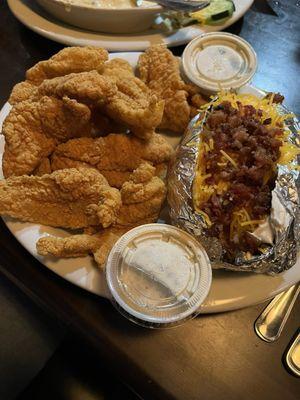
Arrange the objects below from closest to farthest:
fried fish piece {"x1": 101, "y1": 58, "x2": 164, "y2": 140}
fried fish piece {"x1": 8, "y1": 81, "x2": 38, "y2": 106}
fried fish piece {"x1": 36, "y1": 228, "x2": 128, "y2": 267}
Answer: fried fish piece {"x1": 36, "y1": 228, "x2": 128, "y2": 267}
fried fish piece {"x1": 101, "y1": 58, "x2": 164, "y2": 140}
fried fish piece {"x1": 8, "y1": 81, "x2": 38, "y2": 106}

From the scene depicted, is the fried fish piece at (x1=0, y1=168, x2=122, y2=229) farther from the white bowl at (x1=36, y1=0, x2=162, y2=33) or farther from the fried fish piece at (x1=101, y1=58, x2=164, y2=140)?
the white bowl at (x1=36, y1=0, x2=162, y2=33)

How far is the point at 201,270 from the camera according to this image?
974 millimetres

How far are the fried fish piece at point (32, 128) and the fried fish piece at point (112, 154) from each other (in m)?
0.05

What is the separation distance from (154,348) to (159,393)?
0.11 m

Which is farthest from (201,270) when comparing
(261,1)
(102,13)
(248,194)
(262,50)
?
(261,1)

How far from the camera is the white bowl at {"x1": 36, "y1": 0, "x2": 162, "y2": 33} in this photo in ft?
5.14

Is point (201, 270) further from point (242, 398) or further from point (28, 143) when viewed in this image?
point (28, 143)

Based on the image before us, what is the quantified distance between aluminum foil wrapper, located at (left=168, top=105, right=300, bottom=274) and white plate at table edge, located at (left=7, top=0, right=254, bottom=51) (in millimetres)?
682

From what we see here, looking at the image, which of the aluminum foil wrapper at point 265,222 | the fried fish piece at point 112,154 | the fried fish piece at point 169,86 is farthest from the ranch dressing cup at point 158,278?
the fried fish piece at point 169,86

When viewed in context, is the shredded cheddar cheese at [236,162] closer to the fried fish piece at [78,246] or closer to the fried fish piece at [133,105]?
the fried fish piece at [133,105]

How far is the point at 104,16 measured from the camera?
1.58 metres

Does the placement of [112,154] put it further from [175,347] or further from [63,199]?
[175,347]

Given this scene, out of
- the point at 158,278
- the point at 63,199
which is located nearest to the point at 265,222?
the point at 158,278

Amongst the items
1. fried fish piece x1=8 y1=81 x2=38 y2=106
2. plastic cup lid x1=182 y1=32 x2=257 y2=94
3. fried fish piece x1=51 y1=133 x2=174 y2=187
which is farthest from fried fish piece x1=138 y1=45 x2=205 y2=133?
fried fish piece x1=8 y1=81 x2=38 y2=106
